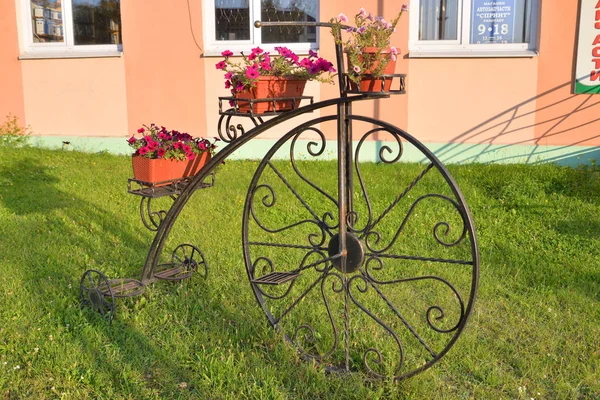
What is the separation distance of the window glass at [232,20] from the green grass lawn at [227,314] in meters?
3.19

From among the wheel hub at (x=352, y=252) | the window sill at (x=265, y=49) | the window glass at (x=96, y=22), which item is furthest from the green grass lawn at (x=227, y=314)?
the window glass at (x=96, y=22)

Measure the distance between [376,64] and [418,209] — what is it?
3.46 meters

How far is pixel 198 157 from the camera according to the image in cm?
416

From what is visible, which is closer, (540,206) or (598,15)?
(540,206)

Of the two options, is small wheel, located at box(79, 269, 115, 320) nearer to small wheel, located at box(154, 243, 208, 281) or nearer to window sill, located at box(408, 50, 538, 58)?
small wheel, located at box(154, 243, 208, 281)

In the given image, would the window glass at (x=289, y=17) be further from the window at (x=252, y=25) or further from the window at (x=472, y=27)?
the window at (x=472, y=27)

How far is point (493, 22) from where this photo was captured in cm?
854

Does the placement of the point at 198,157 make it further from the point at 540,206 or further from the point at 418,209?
the point at 540,206

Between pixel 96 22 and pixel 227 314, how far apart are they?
284 inches

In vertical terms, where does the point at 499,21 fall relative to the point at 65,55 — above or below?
above

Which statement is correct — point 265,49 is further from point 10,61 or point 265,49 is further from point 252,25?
point 10,61

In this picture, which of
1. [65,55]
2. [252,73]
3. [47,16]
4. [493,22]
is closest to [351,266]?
[252,73]

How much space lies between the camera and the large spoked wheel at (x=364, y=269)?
128 inches

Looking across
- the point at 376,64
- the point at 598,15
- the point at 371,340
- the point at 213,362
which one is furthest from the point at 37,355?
the point at 598,15
